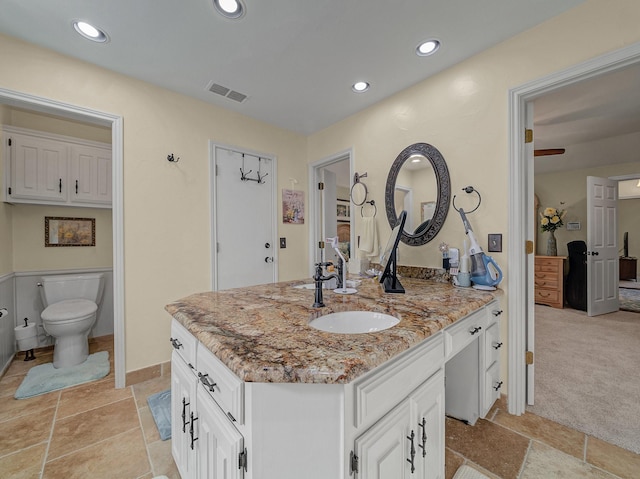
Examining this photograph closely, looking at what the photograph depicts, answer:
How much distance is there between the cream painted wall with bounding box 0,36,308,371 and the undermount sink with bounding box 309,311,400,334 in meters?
1.77

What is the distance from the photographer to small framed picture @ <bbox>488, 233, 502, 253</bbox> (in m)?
1.76

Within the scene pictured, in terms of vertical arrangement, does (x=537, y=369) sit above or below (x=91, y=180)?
below

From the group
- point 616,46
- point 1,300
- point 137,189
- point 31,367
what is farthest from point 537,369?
point 1,300

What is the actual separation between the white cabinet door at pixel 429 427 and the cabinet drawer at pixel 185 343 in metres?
0.81

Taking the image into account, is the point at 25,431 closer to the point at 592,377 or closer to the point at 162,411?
the point at 162,411

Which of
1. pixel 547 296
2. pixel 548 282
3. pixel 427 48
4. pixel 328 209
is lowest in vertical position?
pixel 547 296

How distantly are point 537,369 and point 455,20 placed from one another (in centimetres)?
276

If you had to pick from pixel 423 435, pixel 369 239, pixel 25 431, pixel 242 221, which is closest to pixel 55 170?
pixel 242 221

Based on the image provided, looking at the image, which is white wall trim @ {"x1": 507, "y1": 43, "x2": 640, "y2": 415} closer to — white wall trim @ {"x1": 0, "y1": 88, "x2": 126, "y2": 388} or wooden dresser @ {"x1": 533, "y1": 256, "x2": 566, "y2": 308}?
white wall trim @ {"x1": 0, "y1": 88, "x2": 126, "y2": 388}

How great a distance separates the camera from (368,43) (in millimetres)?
1769

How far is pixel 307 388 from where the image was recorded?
25.9 inches

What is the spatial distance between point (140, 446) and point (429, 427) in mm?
1591

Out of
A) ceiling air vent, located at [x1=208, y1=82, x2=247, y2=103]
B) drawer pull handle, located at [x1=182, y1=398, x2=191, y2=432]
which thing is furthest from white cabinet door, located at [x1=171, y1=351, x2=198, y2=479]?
ceiling air vent, located at [x1=208, y1=82, x2=247, y2=103]

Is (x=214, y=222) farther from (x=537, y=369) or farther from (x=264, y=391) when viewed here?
(x=537, y=369)
